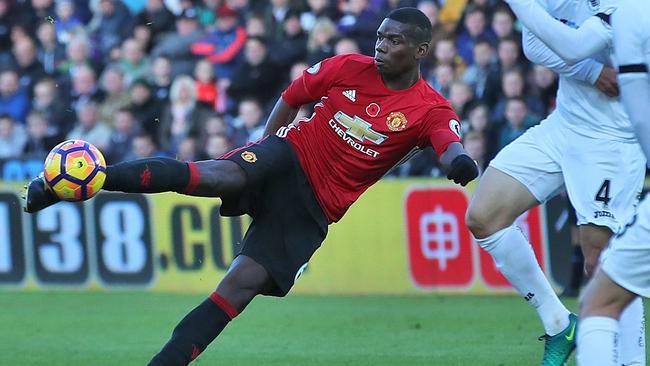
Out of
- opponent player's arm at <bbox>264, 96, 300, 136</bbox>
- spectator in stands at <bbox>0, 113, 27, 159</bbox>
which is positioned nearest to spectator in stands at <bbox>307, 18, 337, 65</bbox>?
spectator in stands at <bbox>0, 113, 27, 159</bbox>

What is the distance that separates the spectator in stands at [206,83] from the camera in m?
15.5

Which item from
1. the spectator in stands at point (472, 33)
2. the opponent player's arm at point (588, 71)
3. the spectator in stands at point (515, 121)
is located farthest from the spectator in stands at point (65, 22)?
the opponent player's arm at point (588, 71)

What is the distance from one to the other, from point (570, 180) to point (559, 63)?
71 centimetres

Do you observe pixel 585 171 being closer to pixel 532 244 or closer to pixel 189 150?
pixel 532 244

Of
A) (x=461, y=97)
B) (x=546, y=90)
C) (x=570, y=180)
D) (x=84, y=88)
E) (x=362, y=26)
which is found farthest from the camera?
(x=84, y=88)

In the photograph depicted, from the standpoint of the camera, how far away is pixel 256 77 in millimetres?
15375

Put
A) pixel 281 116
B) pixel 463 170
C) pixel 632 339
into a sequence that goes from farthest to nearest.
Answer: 1. pixel 281 116
2. pixel 632 339
3. pixel 463 170

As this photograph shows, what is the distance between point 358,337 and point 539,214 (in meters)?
3.57

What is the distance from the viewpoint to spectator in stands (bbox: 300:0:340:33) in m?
15.3

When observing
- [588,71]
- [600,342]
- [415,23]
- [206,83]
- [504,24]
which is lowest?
[206,83]

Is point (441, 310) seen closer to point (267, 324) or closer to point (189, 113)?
point (267, 324)

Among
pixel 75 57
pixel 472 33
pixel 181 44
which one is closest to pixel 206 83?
pixel 181 44

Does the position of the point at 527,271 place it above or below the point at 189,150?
above

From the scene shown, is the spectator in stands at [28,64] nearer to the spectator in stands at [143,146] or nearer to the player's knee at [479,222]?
the spectator in stands at [143,146]
